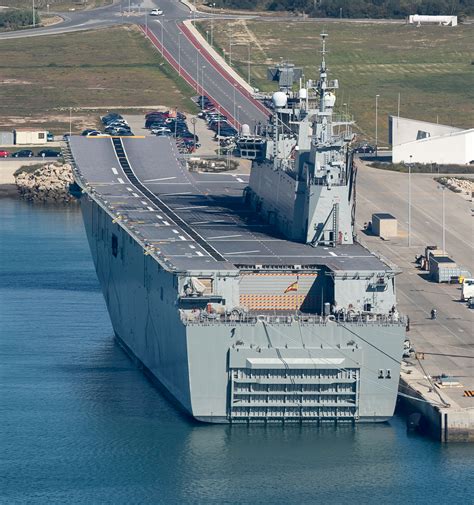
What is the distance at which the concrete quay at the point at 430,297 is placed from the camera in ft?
243

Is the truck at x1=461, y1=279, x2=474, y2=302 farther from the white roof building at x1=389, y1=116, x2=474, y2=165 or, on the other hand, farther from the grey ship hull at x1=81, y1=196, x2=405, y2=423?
the white roof building at x1=389, y1=116, x2=474, y2=165

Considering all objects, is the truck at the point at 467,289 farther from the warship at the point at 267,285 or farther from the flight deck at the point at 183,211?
the flight deck at the point at 183,211

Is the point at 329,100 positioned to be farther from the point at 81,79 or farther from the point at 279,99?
the point at 81,79

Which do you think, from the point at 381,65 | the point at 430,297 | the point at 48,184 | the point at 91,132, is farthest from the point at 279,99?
the point at 381,65

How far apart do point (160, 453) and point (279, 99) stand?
78.7 feet

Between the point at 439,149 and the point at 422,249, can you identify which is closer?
the point at 422,249

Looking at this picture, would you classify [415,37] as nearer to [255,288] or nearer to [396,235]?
[396,235]

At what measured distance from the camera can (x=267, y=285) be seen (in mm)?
78312

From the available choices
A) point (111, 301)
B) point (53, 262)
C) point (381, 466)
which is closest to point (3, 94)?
point (53, 262)

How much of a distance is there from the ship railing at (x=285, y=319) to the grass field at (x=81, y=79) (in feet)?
301

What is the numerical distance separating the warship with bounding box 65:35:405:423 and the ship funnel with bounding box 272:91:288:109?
116 millimetres

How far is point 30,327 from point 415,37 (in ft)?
369

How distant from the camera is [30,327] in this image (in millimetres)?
93062

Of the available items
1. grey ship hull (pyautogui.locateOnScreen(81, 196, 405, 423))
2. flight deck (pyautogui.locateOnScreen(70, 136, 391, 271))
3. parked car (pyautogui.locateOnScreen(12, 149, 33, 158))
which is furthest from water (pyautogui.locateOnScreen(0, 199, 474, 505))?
parked car (pyautogui.locateOnScreen(12, 149, 33, 158))
